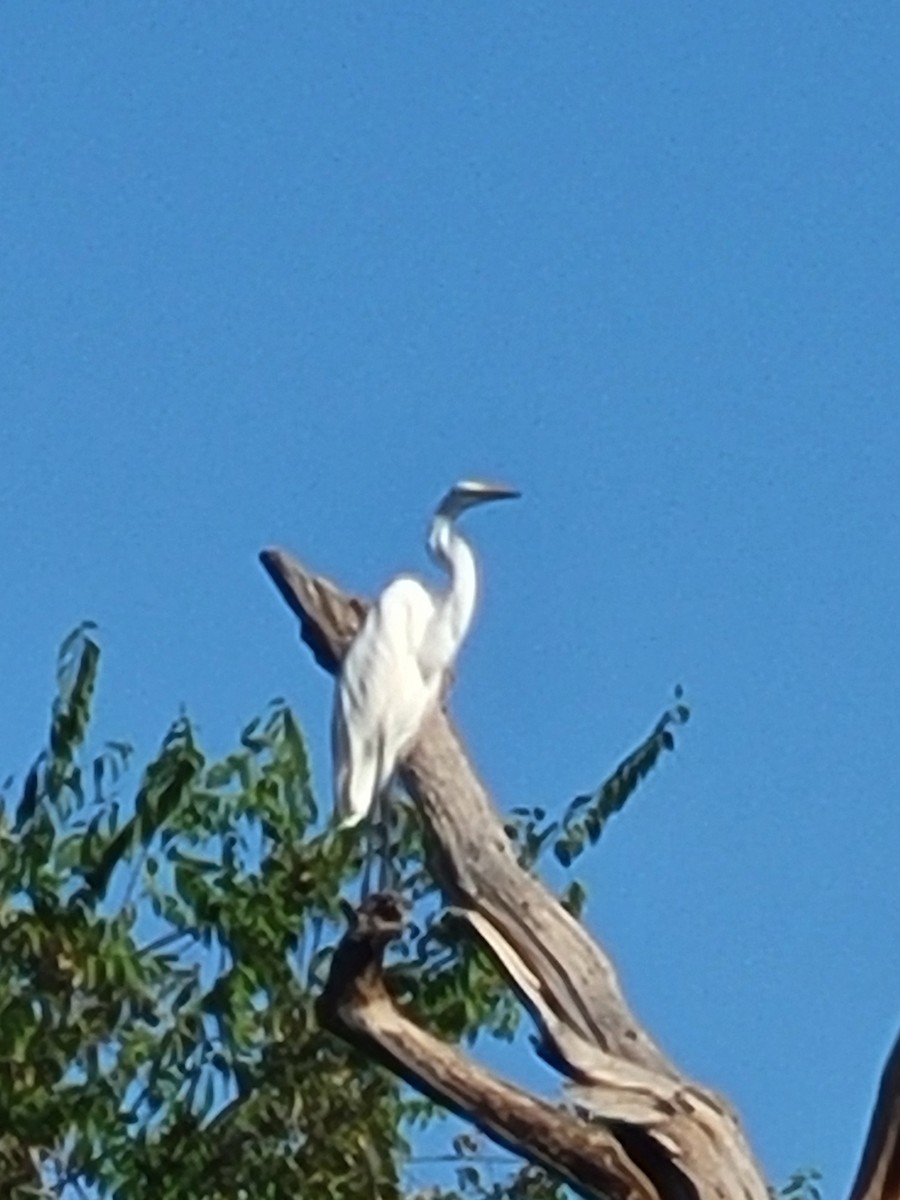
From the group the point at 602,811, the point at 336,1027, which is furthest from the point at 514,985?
the point at 602,811

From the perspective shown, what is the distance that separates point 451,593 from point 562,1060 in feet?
9.51

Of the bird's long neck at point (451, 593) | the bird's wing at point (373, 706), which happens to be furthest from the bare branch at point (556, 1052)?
the bird's long neck at point (451, 593)

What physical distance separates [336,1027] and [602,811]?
2104mm

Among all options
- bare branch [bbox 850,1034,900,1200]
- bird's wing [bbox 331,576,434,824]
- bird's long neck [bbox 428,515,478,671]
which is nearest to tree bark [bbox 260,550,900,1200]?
bare branch [bbox 850,1034,900,1200]

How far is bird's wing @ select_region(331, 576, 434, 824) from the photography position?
877 cm

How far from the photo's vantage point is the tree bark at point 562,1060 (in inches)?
276

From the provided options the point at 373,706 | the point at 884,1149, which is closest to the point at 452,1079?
the point at 884,1149

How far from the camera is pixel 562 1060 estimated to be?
23.5 ft

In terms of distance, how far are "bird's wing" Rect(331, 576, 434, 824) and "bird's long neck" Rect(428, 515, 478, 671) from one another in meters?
0.25

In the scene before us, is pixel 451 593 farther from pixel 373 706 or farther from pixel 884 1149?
pixel 884 1149

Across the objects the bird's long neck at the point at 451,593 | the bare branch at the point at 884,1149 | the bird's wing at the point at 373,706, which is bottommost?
the bare branch at the point at 884,1149

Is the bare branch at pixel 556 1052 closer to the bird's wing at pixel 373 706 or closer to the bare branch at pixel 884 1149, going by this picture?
the bare branch at pixel 884 1149

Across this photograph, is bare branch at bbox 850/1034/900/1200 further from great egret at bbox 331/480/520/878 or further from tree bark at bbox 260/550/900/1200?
great egret at bbox 331/480/520/878

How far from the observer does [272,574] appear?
834cm
